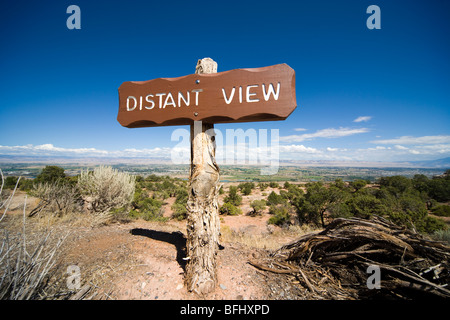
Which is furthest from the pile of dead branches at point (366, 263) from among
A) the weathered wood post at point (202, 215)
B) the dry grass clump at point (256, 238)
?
the dry grass clump at point (256, 238)

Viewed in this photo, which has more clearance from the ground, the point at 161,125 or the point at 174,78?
the point at 174,78

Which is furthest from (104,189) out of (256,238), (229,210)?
(229,210)

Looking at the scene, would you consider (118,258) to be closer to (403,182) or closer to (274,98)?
(274,98)

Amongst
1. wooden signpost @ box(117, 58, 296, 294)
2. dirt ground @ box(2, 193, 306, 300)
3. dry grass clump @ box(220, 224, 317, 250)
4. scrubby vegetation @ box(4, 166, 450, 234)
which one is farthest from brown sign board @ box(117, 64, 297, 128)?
dry grass clump @ box(220, 224, 317, 250)

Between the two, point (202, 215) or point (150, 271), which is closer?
point (202, 215)

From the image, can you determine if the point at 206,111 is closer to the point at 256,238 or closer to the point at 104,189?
the point at 256,238
